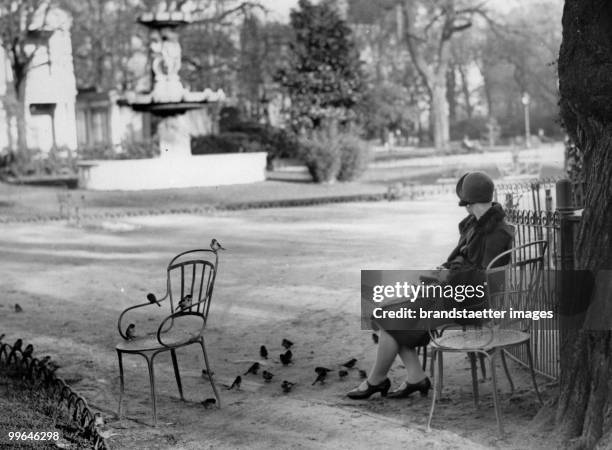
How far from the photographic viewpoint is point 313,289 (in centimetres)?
1081

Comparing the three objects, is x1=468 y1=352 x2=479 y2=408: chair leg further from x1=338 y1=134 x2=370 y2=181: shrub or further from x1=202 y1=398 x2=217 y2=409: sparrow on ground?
x1=338 y1=134 x2=370 y2=181: shrub

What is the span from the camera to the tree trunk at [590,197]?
4.78m

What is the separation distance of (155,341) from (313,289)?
455 cm

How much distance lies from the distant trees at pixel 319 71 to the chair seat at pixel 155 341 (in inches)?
1066

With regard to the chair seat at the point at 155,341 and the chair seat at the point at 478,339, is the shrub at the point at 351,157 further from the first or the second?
the chair seat at the point at 478,339

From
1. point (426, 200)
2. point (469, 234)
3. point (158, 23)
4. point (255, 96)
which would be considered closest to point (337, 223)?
point (426, 200)

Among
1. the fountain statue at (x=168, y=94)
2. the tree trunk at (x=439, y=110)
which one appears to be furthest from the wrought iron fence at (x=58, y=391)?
the tree trunk at (x=439, y=110)

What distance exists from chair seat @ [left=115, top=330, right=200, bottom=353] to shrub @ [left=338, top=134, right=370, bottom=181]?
21736 millimetres

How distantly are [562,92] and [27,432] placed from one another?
3.57m

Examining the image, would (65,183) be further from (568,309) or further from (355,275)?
(568,309)

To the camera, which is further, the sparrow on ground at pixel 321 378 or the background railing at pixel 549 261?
the sparrow on ground at pixel 321 378

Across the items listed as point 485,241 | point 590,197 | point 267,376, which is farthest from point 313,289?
point 590,197

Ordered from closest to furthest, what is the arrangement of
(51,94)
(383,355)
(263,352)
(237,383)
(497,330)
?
(497,330) < (383,355) < (237,383) < (263,352) < (51,94)

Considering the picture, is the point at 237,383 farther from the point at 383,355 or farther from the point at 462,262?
the point at 462,262
